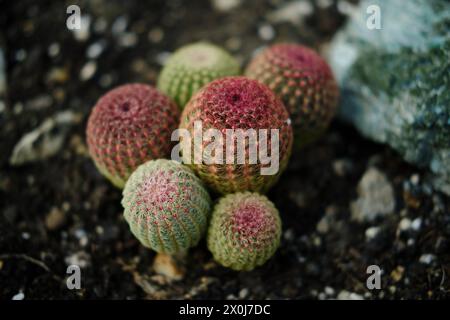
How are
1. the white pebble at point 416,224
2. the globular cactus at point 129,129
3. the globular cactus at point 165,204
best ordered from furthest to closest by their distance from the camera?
the white pebble at point 416,224 < the globular cactus at point 129,129 < the globular cactus at point 165,204

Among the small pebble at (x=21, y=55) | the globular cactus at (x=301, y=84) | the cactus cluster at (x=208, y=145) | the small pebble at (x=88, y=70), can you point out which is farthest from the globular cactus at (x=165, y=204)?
the small pebble at (x=21, y=55)

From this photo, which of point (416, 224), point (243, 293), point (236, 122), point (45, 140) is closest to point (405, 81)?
point (416, 224)

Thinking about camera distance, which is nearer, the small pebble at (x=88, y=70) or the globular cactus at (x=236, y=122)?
the globular cactus at (x=236, y=122)

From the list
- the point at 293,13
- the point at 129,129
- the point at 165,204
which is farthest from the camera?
the point at 293,13

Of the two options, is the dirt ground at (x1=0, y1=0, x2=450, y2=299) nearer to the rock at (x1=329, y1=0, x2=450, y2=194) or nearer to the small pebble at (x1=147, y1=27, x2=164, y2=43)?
the small pebble at (x1=147, y1=27, x2=164, y2=43)

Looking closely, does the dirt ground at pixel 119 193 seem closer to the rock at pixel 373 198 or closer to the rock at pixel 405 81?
the rock at pixel 373 198

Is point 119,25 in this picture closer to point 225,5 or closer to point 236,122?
point 225,5

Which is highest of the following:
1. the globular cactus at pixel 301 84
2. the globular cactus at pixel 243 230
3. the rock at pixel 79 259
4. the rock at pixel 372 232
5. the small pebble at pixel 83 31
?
the small pebble at pixel 83 31
